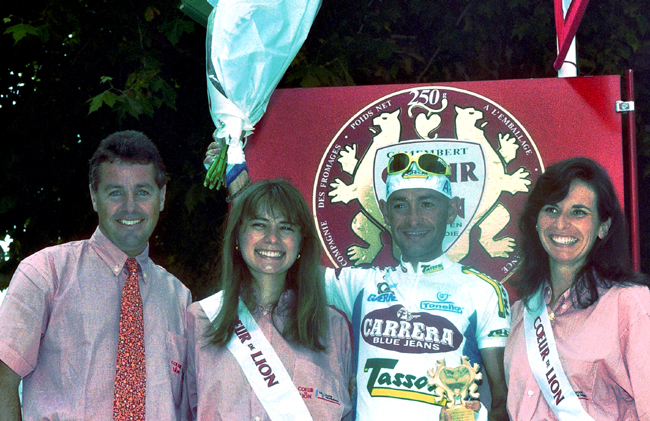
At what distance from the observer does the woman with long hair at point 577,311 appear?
9.77ft

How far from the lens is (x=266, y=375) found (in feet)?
10.5

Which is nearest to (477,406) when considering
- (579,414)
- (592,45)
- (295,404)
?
(579,414)

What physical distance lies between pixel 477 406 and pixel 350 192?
132 centimetres

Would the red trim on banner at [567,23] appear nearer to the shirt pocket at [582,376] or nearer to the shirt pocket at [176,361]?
the shirt pocket at [582,376]

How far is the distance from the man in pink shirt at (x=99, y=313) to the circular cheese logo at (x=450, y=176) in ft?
3.29

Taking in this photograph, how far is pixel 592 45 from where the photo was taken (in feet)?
22.2

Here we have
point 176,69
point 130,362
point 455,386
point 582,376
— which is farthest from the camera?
point 176,69

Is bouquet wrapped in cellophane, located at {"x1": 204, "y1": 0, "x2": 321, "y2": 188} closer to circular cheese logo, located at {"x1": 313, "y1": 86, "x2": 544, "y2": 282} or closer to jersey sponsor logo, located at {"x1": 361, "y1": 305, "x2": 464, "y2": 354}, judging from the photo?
circular cheese logo, located at {"x1": 313, "y1": 86, "x2": 544, "y2": 282}

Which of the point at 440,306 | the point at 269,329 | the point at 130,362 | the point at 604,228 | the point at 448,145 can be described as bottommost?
the point at 130,362

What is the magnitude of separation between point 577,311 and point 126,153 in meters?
1.87

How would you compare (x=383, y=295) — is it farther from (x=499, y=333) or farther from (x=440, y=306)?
(x=499, y=333)

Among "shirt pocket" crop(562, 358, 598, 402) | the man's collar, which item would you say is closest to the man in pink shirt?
the man's collar

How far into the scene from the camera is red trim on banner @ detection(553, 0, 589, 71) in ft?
12.5

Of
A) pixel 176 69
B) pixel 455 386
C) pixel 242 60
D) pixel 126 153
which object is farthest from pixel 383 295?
pixel 176 69
